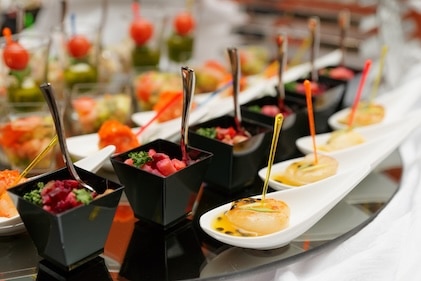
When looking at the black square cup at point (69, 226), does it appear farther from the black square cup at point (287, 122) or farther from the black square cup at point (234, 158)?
the black square cup at point (287, 122)

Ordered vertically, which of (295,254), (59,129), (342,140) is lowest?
(295,254)

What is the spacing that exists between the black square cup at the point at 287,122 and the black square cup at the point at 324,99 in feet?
0.16

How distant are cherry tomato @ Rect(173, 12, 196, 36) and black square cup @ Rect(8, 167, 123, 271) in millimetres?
1475

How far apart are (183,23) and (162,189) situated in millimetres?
1447

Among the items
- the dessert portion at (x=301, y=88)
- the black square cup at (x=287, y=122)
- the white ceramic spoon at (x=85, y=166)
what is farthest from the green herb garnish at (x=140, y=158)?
the dessert portion at (x=301, y=88)

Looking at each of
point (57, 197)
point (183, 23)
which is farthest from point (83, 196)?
point (183, 23)

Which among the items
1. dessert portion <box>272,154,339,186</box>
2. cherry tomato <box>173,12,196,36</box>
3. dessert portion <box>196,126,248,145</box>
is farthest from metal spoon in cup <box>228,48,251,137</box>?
cherry tomato <box>173,12,196,36</box>

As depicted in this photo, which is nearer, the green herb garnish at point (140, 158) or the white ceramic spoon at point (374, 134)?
the green herb garnish at point (140, 158)

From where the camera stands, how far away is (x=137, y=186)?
1.21 m

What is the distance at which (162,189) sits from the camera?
117 centimetres

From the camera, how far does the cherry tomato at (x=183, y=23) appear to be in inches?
97.5

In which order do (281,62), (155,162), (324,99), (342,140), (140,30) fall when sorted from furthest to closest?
(140,30) < (324,99) < (281,62) < (342,140) < (155,162)

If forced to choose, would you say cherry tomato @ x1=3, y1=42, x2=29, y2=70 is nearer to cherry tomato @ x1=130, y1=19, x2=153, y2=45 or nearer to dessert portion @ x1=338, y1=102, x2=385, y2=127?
cherry tomato @ x1=130, y1=19, x2=153, y2=45

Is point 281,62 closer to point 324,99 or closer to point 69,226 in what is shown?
point 324,99
